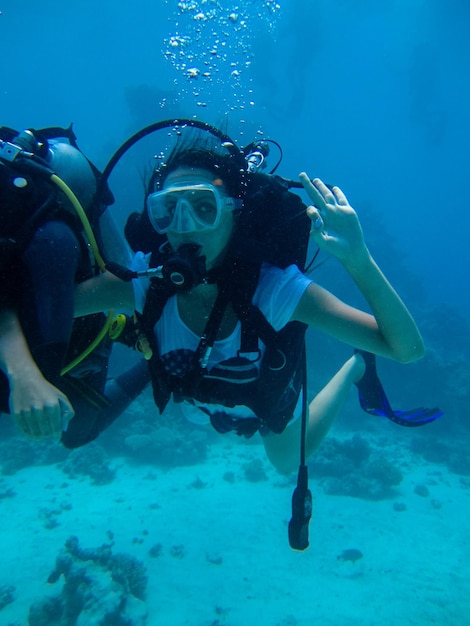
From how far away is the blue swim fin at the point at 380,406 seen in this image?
5000mm

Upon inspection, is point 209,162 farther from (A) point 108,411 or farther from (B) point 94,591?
(B) point 94,591

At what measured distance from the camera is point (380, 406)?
206 inches

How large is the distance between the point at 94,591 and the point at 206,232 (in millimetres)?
7480

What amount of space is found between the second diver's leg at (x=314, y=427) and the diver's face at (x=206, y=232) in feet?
8.88

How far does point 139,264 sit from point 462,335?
2619 centimetres

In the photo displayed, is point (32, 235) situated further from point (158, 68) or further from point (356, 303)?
point (158, 68)

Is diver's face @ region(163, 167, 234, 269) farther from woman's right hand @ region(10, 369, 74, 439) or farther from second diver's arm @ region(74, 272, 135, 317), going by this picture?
woman's right hand @ region(10, 369, 74, 439)

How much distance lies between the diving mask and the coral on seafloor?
23.1 feet

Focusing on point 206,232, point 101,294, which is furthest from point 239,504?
point 206,232

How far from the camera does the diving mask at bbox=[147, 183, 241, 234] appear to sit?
8.87 ft

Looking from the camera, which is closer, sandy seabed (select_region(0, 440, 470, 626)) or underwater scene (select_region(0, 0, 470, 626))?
underwater scene (select_region(0, 0, 470, 626))

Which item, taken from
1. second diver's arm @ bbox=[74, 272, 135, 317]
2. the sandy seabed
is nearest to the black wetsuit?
second diver's arm @ bbox=[74, 272, 135, 317]

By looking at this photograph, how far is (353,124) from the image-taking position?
11131 centimetres

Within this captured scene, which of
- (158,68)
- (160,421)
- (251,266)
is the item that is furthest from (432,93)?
(251,266)
